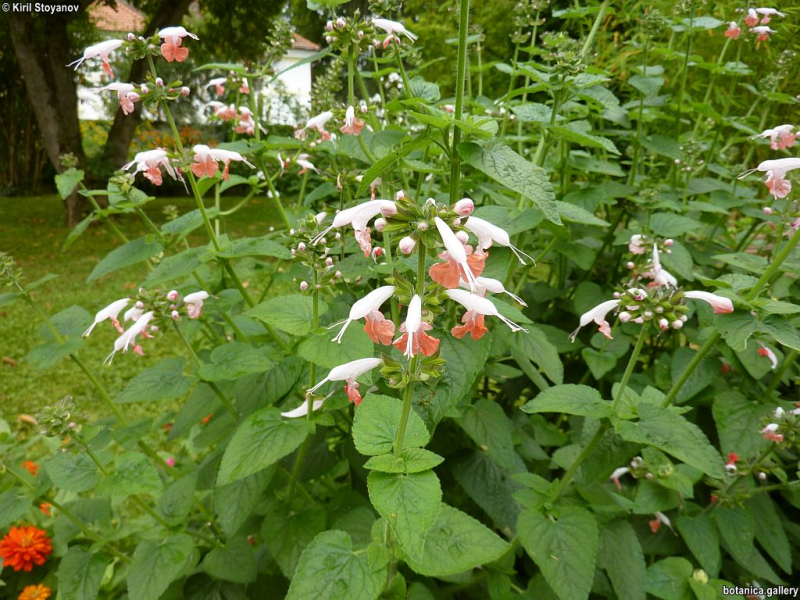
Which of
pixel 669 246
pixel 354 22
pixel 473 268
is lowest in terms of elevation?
pixel 669 246

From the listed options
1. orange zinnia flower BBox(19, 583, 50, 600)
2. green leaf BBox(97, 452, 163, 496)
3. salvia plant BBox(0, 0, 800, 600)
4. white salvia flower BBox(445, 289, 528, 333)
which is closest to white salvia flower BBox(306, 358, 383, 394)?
salvia plant BBox(0, 0, 800, 600)

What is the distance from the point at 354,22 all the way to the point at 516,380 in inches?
63.9

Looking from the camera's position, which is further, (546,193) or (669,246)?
(669,246)

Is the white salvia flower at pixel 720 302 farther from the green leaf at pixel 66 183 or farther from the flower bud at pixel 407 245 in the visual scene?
the green leaf at pixel 66 183

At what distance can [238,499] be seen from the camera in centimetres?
143

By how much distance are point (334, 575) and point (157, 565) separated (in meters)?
0.77

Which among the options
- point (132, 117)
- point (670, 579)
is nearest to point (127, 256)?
point (670, 579)

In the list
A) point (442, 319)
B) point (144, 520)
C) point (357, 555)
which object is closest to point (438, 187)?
point (442, 319)

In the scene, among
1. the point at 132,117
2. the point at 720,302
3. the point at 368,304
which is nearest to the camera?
the point at 368,304

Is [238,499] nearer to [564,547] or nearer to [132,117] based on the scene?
[564,547]

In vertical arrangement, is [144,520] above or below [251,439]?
below

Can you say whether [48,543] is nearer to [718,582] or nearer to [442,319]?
[442,319]

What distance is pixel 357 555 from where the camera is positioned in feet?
3.68

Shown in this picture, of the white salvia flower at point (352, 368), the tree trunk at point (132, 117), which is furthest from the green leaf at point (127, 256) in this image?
the tree trunk at point (132, 117)
